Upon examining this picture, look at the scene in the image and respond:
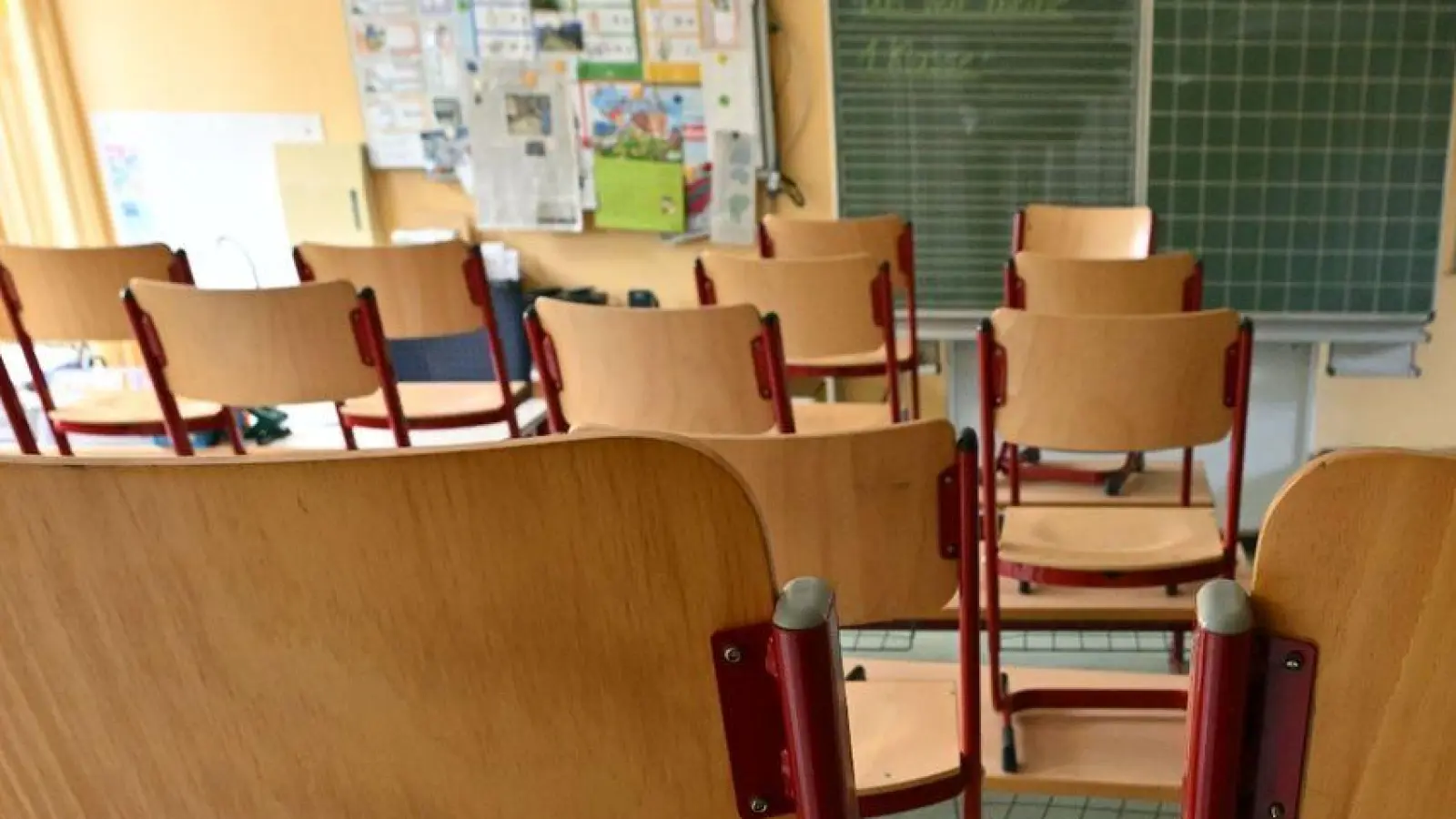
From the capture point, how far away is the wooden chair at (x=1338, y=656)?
0.54m

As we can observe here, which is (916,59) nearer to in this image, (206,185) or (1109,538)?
(1109,538)

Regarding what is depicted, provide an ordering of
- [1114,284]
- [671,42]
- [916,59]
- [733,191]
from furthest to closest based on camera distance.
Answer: [733,191] → [671,42] → [916,59] → [1114,284]

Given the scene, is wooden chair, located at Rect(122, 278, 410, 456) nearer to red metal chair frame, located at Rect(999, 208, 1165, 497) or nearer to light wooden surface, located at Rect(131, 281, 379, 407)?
light wooden surface, located at Rect(131, 281, 379, 407)

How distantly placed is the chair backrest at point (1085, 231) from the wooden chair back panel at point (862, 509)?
6.35ft

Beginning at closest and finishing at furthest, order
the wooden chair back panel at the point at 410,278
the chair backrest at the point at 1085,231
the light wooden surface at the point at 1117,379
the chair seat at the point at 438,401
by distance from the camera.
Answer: the light wooden surface at the point at 1117,379
the wooden chair back panel at the point at 410,278
the chair seat at the point at 438,401
the chair backrest at the point at 1085,231

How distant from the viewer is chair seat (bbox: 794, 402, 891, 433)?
2365mm

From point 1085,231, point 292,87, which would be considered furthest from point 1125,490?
point 292,87

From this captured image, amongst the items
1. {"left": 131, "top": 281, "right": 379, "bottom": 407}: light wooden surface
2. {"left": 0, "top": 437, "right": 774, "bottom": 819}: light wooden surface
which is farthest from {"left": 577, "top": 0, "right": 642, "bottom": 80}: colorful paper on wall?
{"left": 0, "top": 437, "right": 774, "bottom": 819}: light wooden surface

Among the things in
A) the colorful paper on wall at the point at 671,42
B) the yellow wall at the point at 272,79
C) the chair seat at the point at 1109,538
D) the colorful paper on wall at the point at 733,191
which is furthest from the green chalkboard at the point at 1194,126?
the chair seat at the point at 1109,538

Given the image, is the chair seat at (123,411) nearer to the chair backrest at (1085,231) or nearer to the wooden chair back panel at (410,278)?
the wooden chair back panel at (410,278)

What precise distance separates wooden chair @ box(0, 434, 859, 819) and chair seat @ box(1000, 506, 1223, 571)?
1181mm

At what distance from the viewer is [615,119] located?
3.55 metres

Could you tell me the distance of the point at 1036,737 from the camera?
162 centimetres

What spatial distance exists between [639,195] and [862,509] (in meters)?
2.62
